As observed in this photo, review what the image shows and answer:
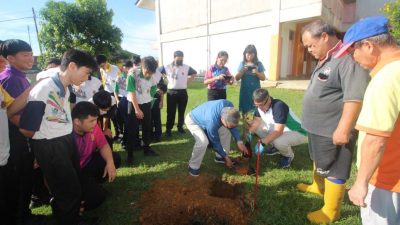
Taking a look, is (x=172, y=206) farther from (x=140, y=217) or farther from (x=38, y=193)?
(x=38, y=193)

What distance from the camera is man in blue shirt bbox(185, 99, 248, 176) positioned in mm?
3365

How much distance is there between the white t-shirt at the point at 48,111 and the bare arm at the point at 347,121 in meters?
2.45

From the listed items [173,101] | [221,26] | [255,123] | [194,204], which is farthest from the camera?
[221,26]

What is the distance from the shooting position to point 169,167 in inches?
167

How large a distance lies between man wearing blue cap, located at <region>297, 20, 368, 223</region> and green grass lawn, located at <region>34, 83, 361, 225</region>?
30 centimetres

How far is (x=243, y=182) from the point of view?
3.66 meters

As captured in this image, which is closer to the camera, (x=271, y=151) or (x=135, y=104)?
(x=135, y=104)

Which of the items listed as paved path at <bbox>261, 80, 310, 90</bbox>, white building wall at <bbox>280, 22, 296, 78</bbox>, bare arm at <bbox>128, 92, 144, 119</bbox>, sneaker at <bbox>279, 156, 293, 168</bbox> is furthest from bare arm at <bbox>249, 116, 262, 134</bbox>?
white building wall at <bbox>280, 22, 296, 78</bbox>

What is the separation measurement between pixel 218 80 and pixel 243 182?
2426 mm

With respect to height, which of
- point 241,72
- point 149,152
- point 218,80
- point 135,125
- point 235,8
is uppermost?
point 235,8

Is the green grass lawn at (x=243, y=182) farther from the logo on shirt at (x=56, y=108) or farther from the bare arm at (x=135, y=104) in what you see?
the logo on shirt at (x=56, y=108)

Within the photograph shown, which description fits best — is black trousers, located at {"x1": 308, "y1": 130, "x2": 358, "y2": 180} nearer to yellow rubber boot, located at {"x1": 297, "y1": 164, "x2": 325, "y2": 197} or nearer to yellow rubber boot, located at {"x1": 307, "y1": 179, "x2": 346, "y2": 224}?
yellow rubber boot, located at {"x1": 307, "y1": 179, "x2": 346, "y2": 224}

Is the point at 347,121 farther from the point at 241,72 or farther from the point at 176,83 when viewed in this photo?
the point at 176,83

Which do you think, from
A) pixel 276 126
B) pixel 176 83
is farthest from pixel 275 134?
pixel 176 83
